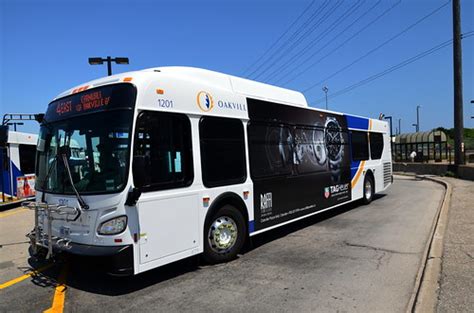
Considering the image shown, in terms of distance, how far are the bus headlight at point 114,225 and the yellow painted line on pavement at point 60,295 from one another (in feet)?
3.18

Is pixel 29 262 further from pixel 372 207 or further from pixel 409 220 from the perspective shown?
pixel 372 207

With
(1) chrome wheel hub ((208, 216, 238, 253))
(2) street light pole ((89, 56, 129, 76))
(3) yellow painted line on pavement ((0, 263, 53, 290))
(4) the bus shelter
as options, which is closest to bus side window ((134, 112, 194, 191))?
(1) chrome wheel hub ((208, 216, 238, 253))

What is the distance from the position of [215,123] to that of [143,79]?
4.99 ft

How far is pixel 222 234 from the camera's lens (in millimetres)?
6391

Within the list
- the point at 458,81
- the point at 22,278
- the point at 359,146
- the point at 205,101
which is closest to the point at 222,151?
the point at 205,101

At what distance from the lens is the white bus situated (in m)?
4.93

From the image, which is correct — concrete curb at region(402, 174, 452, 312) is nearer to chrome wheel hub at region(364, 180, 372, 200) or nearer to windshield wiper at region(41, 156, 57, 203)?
chrome wheel hub at region(364, 180, 372, 200)

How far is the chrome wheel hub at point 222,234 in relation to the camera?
623 centimetres

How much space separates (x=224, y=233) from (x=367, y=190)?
7.97 metres

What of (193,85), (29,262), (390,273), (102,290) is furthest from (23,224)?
(390,273)

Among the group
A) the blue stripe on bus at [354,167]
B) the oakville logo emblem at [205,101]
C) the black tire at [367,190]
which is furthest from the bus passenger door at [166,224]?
the black tire at [367,190]

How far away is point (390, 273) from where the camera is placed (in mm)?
5688

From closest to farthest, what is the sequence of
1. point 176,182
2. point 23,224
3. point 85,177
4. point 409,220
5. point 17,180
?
1. point 85,177
2. point 176,182
3. point 409,220
4. point 23,224
5. point 17,180

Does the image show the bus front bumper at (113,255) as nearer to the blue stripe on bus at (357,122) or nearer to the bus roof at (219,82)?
the bus roof at (219,82)
